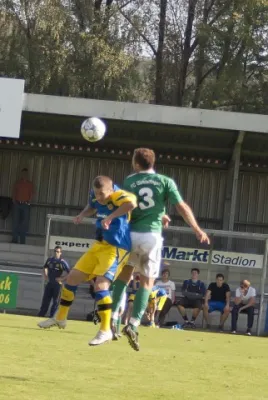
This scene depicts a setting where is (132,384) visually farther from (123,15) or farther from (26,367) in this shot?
(123,15)

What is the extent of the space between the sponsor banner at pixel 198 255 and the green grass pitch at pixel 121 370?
30.0 feet

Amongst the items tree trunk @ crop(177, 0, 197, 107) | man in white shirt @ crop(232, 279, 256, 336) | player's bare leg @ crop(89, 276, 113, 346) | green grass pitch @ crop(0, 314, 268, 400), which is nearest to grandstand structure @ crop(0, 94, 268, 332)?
man in white shirt @ crop(232, 279, 256, 336)

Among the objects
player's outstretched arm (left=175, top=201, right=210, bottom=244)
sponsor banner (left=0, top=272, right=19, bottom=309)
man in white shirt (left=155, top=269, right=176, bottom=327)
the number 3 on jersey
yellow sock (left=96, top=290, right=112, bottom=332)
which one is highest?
the number 3 on jersey

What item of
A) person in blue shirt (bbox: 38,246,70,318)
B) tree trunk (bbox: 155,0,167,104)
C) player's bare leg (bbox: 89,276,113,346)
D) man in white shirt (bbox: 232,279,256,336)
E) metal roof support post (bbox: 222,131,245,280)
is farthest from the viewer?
tree trunk (bbox: 155,0,167,104)

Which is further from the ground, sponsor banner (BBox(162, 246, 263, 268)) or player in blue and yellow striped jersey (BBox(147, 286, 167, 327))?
sponsor banner (BBox(162, 246, 263, 268))

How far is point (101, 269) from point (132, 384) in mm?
1849

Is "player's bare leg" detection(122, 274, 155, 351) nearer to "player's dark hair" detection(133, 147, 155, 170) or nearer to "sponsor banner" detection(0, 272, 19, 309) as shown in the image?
"player's dark hair" detection(133, 147, 155, 170)

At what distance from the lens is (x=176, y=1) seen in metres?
41.7

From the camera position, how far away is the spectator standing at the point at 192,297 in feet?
71.5

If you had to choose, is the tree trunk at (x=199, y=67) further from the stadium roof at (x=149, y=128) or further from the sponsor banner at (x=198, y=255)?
the sponsor banner at (x=198, y=255)

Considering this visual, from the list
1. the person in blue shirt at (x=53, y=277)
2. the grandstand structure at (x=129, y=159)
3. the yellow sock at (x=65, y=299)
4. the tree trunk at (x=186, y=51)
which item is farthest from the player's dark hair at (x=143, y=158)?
the tree trunk at (x=186, y=51)

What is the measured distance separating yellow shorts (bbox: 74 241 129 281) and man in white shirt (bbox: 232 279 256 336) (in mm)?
12121

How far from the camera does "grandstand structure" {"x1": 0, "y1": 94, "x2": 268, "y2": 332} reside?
2420 cm

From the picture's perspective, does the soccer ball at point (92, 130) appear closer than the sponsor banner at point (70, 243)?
Yes
